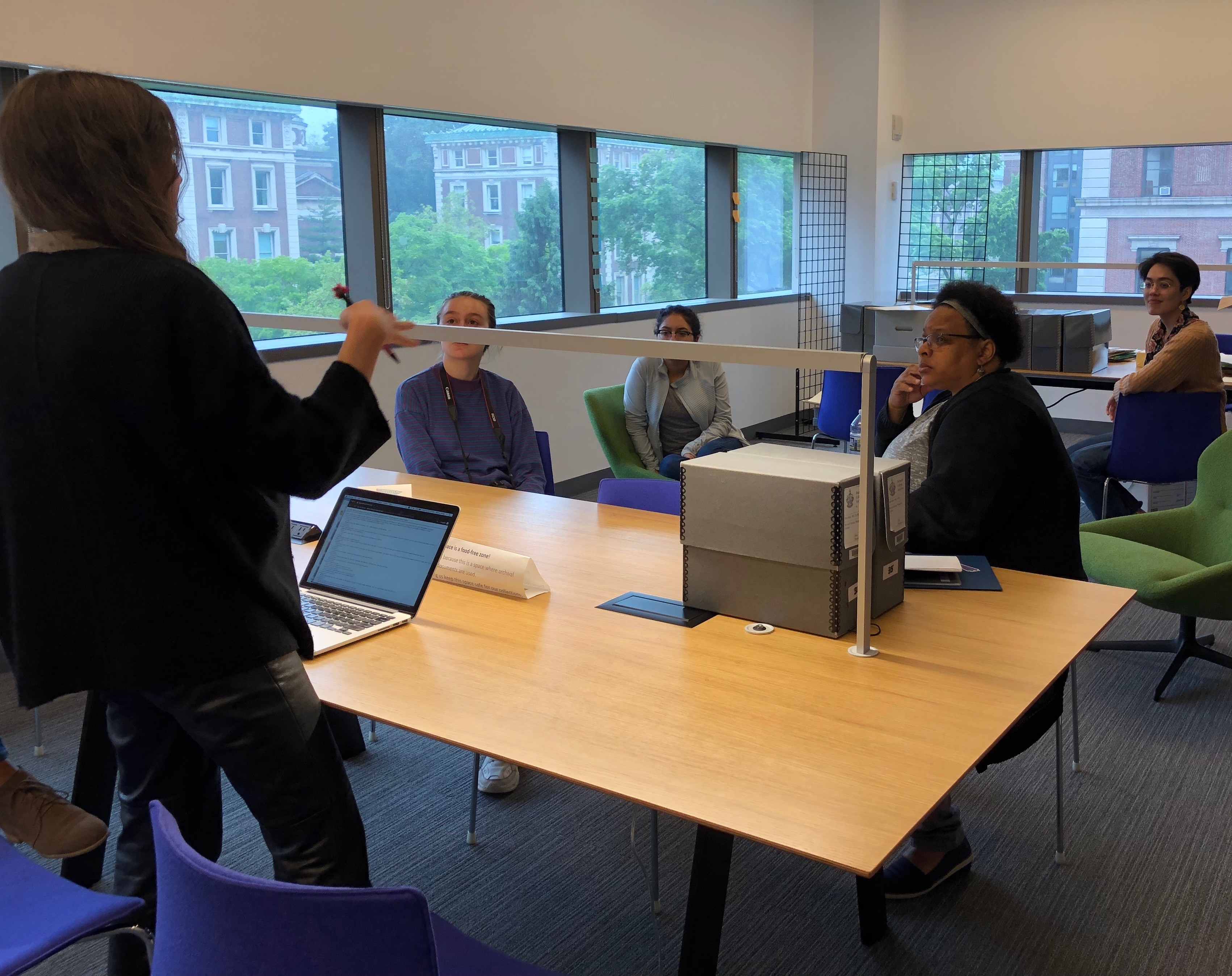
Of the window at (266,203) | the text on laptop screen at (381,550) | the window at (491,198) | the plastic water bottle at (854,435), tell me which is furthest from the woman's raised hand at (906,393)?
the window at (491,198)

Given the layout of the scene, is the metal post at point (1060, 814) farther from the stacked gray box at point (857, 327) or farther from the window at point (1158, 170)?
the window at point (1158, 170)

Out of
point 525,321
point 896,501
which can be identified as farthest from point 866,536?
point 525,321

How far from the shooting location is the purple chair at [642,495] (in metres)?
2.92

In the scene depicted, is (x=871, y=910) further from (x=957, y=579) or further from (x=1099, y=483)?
(x=1099, y=483)

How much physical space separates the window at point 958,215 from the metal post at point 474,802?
19.6 feet

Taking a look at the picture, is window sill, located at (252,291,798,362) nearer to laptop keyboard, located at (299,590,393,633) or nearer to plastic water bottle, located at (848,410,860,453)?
laptop keyboard, located at (299,590,393,633)

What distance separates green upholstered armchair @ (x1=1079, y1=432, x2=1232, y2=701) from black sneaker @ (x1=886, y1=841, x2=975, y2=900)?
1.06 metres

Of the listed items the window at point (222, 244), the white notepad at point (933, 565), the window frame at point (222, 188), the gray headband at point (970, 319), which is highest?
the window frame at point (222, 188)

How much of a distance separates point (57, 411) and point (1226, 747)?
2972 millimetres

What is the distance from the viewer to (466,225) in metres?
5.47

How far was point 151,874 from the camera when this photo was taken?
1.68m

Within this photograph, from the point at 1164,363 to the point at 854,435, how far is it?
1.24 metres

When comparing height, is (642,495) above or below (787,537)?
below

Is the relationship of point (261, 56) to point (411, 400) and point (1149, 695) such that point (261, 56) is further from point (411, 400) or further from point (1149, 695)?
point (1149, 695)
